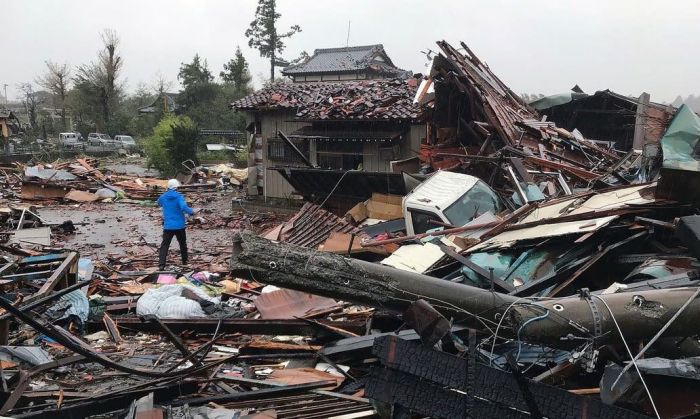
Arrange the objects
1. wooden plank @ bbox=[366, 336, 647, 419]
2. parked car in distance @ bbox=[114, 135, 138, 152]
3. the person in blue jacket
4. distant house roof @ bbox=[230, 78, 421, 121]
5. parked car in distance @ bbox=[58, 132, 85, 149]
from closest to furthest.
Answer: wooden plank @ bbox=[366, 336, 647, 419] < the person in blue jacket < distant house roof @ bbox=[230, 78, 421, 121] < parked car in distance @ bbox=[58, 132, 85, 149] < parked car in distance @ bbox=[114, 135, 138, 152]

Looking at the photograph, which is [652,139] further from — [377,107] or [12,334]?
[12,334]

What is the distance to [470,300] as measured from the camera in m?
3.27

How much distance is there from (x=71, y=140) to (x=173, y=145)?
614 inches

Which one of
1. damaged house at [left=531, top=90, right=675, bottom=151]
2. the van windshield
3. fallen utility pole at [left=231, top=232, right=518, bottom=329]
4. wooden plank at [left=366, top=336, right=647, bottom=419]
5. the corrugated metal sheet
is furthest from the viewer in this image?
damaged house at [left=531, top=90, right=675, bottom=151]

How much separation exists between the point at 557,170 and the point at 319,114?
8.74 meters

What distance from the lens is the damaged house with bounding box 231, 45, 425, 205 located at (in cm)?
1585

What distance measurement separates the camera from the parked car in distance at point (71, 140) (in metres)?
35.3

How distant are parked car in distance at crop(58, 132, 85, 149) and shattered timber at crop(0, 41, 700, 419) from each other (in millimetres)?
25970

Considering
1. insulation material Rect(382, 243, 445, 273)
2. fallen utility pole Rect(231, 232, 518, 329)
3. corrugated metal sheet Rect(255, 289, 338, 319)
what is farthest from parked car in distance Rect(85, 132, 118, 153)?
fallen utility pole Rect(231, 232, 518, 329)

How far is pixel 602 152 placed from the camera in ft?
40.7

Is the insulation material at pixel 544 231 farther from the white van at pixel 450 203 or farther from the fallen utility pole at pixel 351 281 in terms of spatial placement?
the fallen utility pole at pixel 351 281

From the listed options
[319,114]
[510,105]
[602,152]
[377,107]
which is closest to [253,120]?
[319,114]

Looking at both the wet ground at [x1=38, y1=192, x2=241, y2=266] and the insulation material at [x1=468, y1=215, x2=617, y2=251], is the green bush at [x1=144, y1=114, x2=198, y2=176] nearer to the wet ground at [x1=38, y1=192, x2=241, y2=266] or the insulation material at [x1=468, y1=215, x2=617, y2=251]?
the wet ground at [x1=38, y1=192, x2=241, y2=266]

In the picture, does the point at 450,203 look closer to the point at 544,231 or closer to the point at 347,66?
the point at 544,231
